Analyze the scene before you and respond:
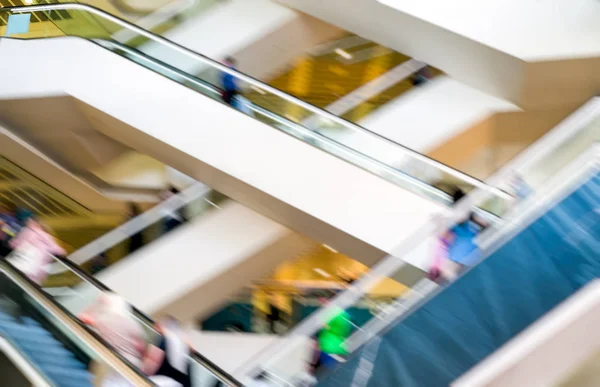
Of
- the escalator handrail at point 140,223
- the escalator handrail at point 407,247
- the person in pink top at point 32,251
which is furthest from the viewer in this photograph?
the escalator handrail at point 140,223

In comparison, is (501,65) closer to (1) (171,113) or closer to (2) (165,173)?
(1) (171,113)

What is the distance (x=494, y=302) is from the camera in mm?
4223

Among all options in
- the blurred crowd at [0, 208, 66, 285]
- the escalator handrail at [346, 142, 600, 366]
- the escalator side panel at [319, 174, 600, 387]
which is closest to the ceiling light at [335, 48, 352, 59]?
the escalator handrail at [346, 142, 600, 366]

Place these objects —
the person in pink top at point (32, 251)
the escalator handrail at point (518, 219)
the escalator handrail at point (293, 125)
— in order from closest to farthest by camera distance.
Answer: the escalator handrail at point (518, 219) < the person in pink top at point (32, 251) < the escalator handrail at point (293, 125)

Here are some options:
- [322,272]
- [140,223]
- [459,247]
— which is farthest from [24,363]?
[322,272]

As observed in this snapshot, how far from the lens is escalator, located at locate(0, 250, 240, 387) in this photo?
414cm

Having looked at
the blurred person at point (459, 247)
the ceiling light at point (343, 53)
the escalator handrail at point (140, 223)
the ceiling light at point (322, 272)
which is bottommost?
the ceiling light at point (322, 272)

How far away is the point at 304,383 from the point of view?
191 inches

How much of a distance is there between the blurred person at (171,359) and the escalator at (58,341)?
0.05 metres

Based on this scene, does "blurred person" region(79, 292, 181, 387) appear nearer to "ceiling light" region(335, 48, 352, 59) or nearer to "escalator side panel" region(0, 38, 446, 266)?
"escalator side panel" region(0, 38, 446, 266)

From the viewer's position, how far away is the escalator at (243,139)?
6.36 m

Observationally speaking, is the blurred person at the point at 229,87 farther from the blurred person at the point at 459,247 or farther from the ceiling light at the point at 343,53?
the ceiling light at the point at 343,53

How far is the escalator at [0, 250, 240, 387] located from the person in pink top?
53 centimetres

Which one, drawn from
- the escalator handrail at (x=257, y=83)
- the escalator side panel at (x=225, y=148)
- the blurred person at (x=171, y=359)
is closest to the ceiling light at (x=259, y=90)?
the escalator handrail at (x=257, y=83)
